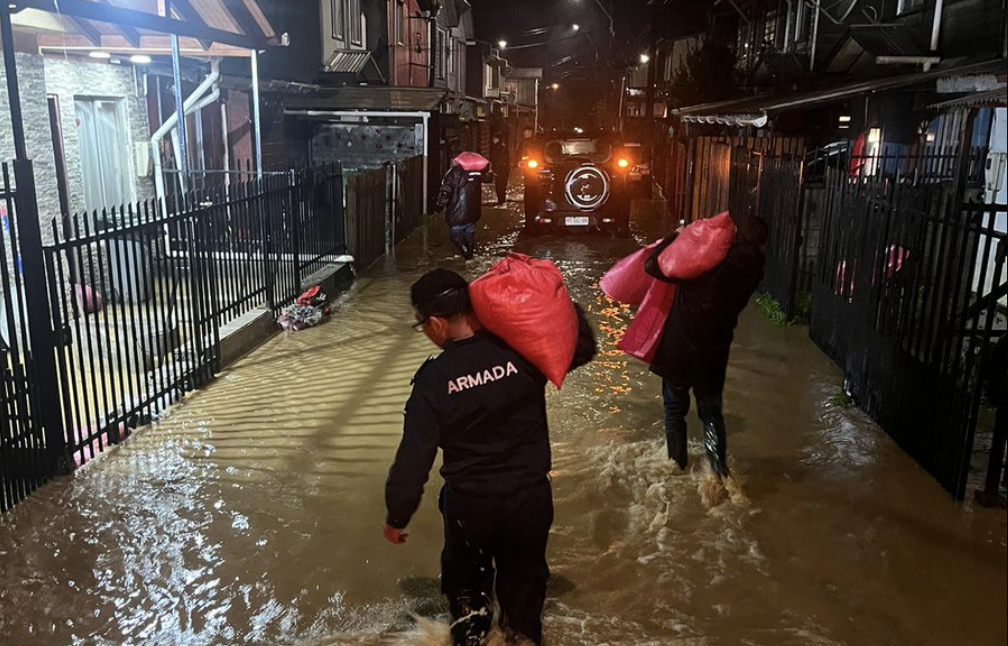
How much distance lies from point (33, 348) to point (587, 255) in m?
9.91

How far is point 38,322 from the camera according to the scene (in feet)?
16.5

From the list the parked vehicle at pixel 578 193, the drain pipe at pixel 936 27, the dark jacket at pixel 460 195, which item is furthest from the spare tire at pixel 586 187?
the drain pipe at pixel 936 27

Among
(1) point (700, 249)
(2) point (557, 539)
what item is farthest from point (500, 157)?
(2) point (557, 539)

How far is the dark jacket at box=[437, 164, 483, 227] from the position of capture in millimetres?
12398

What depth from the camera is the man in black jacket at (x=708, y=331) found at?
15.6 feet

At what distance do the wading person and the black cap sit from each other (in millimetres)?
18450

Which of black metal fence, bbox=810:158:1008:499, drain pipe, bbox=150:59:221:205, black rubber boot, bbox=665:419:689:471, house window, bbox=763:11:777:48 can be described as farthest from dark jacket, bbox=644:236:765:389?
house window, bbox=763:11:777:48

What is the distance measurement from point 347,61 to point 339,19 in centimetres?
98

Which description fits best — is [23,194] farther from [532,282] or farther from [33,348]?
[532,282]

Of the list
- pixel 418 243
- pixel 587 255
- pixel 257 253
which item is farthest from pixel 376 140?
pixel 257 253

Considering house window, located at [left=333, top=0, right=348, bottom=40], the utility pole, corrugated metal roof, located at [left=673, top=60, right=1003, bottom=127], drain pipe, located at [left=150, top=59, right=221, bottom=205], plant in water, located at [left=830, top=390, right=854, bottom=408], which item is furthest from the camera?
the utility pole

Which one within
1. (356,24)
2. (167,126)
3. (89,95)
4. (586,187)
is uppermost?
(356,24)

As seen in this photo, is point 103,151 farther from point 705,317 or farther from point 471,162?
point 705,317

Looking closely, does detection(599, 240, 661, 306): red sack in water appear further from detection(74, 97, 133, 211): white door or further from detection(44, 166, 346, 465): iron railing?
detection(74, 97, 133, 211): white door
